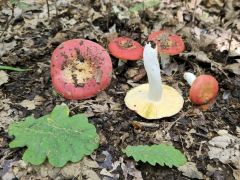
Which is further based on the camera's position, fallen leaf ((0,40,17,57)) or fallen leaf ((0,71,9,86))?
fallen leaf ((0,40,17,57))

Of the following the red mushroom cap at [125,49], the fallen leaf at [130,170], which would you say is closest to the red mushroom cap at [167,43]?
the red mushroom cap at [125,49]

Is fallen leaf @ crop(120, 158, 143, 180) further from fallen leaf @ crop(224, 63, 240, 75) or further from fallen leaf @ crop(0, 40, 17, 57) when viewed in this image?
fallen leaf @ crop(0, 40, 17, 57)

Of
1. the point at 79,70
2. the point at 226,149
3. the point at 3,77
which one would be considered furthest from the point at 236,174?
the point at 3,77

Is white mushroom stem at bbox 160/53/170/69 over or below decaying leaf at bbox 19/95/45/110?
over

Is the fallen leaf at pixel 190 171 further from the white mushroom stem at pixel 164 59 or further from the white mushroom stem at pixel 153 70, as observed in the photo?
the white mushroom stem at pixel 164 59

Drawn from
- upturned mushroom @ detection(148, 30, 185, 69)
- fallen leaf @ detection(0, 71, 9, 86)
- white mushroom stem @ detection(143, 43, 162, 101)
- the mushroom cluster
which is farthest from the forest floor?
upturned mushroom @ detection(148, 30, 185, 69)
